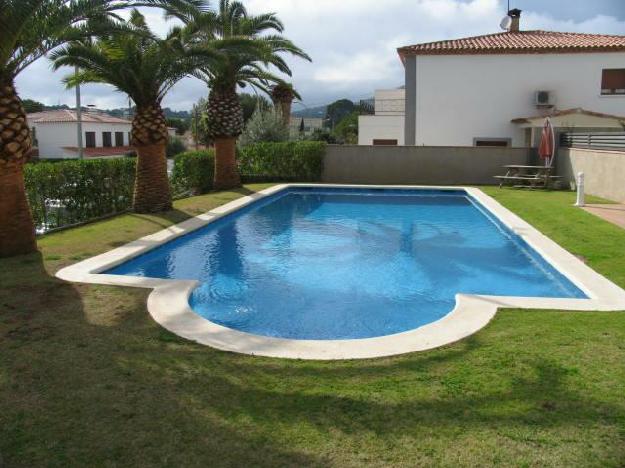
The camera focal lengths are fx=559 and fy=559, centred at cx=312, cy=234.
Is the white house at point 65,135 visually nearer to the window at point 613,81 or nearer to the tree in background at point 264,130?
the tree in background at point 264,130

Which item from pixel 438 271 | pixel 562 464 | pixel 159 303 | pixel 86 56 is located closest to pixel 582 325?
pixel 562 464

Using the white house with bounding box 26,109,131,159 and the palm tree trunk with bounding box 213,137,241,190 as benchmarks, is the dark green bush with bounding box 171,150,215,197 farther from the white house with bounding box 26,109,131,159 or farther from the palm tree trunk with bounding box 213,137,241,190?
the white house with bounding box 26,109,131,159

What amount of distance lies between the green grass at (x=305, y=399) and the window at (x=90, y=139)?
6028 cm

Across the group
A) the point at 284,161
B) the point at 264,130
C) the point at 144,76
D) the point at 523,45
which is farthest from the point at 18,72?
the point at 523,45

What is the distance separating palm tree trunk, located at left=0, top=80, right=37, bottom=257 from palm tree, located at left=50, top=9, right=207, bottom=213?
392 centimetres

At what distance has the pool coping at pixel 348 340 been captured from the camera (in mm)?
5402

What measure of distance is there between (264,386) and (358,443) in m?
1.14

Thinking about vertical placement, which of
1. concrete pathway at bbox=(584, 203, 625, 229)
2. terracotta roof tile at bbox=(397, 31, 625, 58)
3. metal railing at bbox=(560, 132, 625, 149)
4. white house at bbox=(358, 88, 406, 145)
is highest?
terracotta roof tile at bbox=(397, 31, 625, 58)

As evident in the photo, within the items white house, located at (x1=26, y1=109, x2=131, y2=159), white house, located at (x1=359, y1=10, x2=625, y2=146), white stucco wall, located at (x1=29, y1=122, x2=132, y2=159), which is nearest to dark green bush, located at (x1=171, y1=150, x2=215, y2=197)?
white house, located at (x1=359, y1=10, x2=625, y2=146)

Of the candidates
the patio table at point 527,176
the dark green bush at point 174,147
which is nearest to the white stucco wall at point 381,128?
the patio table at point 527,176

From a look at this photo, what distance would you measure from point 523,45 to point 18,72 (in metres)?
22.7

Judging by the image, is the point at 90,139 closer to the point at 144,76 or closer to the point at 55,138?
the point at 55,138

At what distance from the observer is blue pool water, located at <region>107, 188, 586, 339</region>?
7.55m

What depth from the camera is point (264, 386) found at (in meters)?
4.52
